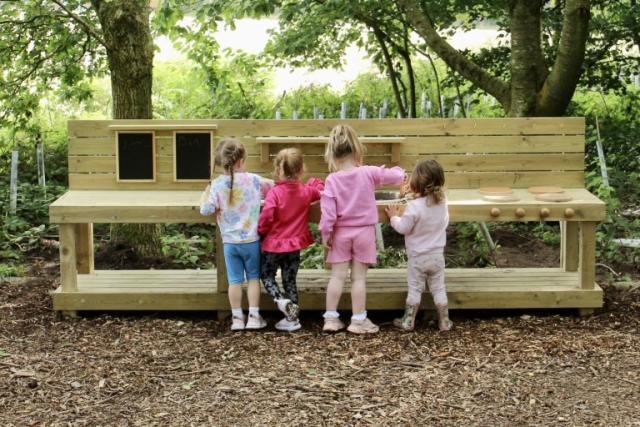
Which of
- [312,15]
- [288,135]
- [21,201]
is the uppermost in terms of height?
[312,15]

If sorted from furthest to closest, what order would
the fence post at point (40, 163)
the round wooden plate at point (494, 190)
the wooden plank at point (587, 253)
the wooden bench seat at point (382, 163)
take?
the fence post at point (40, 163) < the wooden bench seat at point (382, 163) < the round wooden plate at point (494, 190) < the wooden plank at point (587, 253)

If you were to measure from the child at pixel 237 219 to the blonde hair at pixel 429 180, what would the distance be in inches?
41.8

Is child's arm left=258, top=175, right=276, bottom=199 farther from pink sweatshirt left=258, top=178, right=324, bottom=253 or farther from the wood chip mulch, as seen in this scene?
the wood chip mulch

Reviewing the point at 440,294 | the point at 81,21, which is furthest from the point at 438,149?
the point at 81,21

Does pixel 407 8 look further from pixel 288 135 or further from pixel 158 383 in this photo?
pixel 158 383

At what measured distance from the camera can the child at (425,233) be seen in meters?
6.00

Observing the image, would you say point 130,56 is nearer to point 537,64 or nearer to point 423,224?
point 423,224

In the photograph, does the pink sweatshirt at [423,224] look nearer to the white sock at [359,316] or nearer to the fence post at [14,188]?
the white sock at [359,316]

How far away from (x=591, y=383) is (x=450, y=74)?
6.32 m

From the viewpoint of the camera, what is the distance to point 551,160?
6.95 metres

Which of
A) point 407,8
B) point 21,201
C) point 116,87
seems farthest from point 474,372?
point 21,201

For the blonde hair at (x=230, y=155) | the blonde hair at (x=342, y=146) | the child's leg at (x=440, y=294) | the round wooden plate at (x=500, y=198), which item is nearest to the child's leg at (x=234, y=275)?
the blonde hair at (x=230, y=155)

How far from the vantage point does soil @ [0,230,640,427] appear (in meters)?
4.64

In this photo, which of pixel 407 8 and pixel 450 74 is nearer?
pixel 407 8
